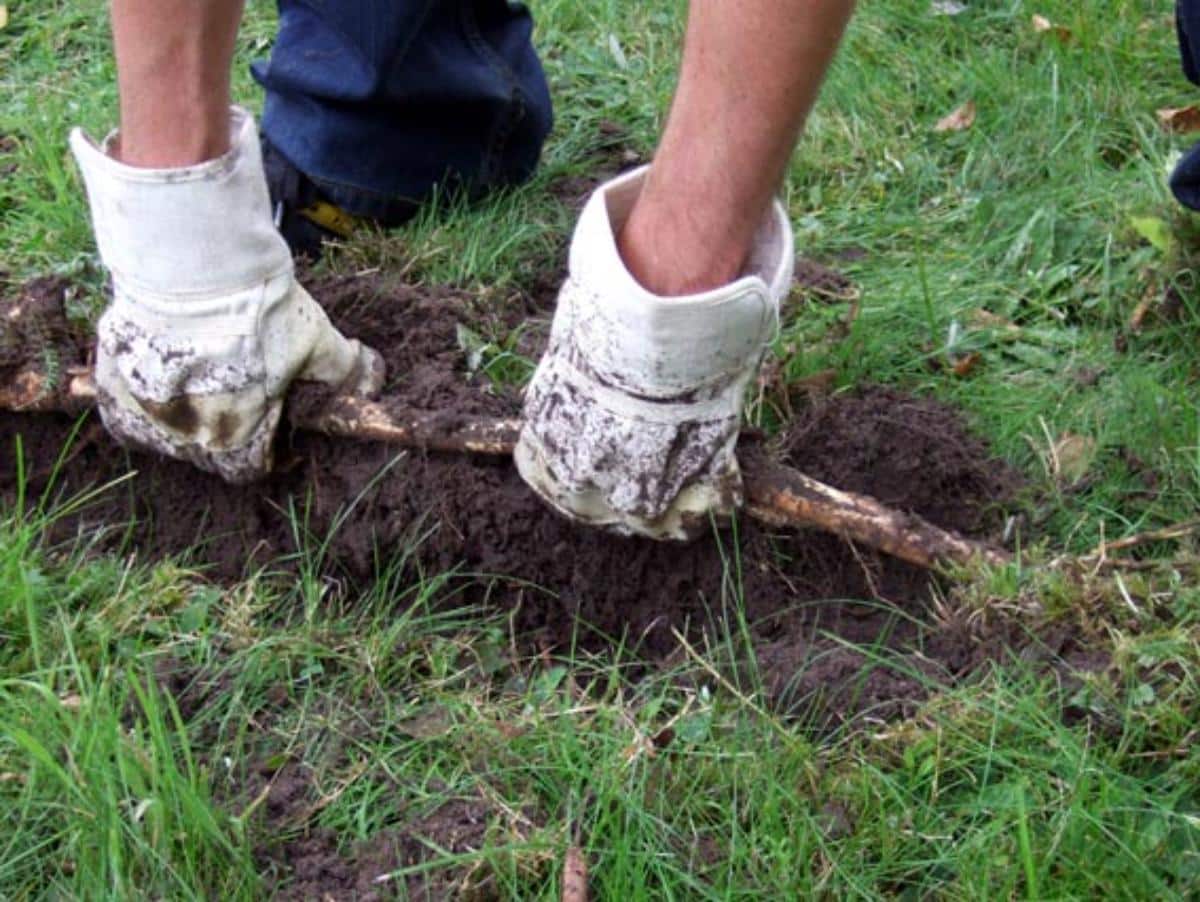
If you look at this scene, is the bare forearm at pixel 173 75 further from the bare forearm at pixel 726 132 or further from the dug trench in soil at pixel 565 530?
the bare forearm at pixel 726 132

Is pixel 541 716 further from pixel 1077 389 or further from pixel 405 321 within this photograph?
pixel 1077 389

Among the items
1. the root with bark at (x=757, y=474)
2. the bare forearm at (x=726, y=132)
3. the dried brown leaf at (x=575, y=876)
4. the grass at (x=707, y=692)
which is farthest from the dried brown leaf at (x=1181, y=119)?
the dried brown leaf at (x=575, y=876)

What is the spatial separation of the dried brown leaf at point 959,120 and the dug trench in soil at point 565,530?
0.91 metres

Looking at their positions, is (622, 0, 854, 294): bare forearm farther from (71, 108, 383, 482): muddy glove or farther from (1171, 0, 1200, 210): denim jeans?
(1171, 0, 1200, 210): denim jeans

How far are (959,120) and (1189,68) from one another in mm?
709

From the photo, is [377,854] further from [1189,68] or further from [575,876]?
[1189,68]

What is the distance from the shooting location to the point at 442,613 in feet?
6.54

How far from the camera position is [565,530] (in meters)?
2.06

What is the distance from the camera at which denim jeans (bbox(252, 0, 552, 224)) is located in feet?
8.74

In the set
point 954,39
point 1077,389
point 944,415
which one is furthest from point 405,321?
point 954,39

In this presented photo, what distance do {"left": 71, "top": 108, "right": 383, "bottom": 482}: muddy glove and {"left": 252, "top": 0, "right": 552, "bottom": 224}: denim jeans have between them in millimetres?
571

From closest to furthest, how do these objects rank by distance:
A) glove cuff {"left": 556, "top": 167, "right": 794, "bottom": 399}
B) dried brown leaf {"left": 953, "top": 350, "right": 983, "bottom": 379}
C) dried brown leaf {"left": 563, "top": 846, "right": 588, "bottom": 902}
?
dried brown leaf {"left": 563, "top": 846, "right": 588, "bottom": 902}
glove cuff {"left": 556, "top": 167, "right": 794, "bottom": 399}
dried brown leaf {"left": 953, "top": 350, "right": 983, "bottom": 379}

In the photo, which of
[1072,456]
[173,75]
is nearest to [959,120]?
[1072,456]

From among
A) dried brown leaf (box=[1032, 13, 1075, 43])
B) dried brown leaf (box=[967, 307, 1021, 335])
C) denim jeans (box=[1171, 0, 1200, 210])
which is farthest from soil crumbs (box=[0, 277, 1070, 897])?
dried brown leaf (box=[1032, 13, 1075, 43])
